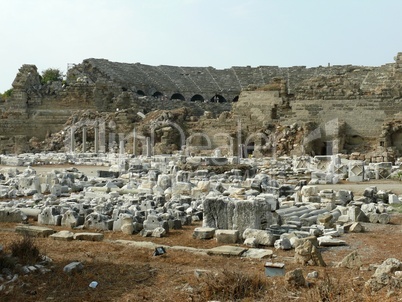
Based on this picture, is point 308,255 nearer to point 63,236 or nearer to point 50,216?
point 63,236

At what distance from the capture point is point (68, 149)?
32.4 metres

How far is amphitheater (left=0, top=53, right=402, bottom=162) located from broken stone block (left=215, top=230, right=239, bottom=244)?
51.1 feet

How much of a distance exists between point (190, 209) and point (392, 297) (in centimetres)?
641

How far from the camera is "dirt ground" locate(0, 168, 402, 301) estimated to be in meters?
5.56

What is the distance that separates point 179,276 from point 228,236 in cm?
233

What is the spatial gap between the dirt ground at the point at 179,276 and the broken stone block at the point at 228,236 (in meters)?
0.14

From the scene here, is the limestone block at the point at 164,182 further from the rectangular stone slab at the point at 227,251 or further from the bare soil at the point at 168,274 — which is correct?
the rectangular stone slab at the point at 227,251

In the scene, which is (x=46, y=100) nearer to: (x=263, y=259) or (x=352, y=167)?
(x=352, y=167)

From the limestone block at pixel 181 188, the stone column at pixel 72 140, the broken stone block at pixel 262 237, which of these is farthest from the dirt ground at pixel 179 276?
the stone column at pixel 72 140

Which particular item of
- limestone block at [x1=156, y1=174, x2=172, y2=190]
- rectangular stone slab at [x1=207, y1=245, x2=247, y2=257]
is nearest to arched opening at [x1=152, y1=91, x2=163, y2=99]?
limestone block at [x1=156, y1=174, x2=172, y2=190]

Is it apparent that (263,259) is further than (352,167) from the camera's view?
No

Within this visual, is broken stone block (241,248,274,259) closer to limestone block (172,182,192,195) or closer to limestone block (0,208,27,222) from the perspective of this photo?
limestone block (0,208,27,222)

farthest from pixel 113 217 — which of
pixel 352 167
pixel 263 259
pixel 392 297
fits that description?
pixel 352 167

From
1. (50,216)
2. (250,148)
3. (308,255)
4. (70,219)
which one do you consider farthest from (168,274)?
(250,148)
